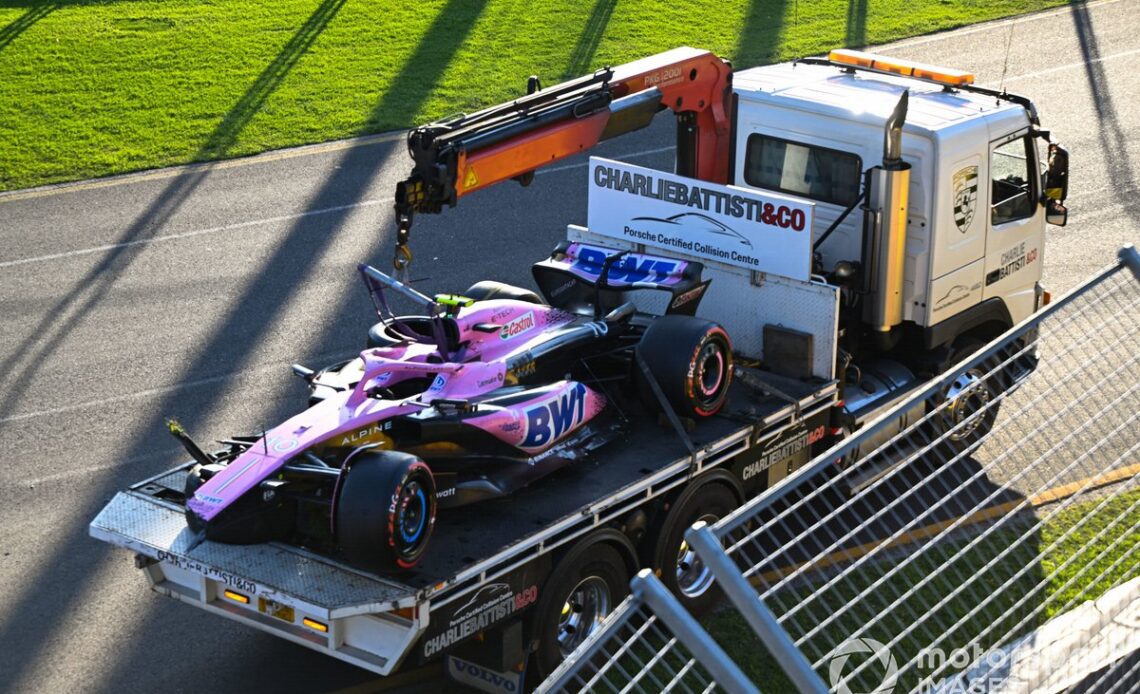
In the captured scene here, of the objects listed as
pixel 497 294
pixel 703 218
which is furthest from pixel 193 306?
pixel 703 218

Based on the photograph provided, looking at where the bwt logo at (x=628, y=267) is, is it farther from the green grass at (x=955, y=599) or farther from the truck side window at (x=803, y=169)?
the green grass at (x=955, y=599)

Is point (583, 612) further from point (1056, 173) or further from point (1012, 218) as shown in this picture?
point (1056, 173)

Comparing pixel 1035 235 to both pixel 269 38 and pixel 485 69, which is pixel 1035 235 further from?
pixel 269 38

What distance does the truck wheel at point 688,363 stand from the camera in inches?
365

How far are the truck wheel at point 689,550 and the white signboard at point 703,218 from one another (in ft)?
5.68

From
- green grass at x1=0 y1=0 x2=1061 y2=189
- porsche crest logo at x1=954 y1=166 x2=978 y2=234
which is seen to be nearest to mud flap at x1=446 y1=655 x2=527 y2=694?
porsche crest logo at x1=954 y1=166 x2=978 y2=234

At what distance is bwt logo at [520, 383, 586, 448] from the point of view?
898 centimetres

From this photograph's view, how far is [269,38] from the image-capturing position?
2339 cm

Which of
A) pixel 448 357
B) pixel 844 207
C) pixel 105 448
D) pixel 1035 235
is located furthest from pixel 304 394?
pixel 1035 235

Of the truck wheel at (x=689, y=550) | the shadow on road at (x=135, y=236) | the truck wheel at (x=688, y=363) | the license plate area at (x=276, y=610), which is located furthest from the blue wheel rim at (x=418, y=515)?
the shadow on road at (x=135, y=236)

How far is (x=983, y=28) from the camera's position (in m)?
24.7

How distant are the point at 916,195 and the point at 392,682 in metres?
5.11

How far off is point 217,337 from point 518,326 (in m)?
5.31

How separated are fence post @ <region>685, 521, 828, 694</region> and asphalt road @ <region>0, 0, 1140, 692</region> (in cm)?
490
